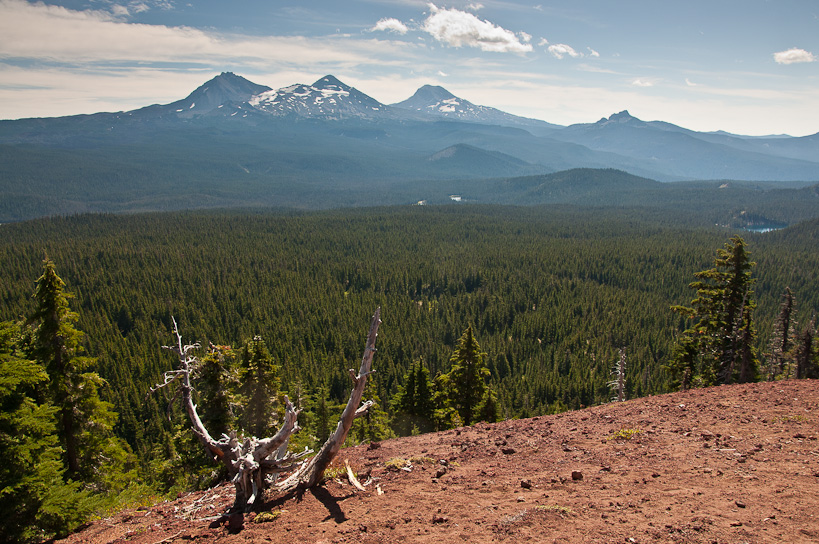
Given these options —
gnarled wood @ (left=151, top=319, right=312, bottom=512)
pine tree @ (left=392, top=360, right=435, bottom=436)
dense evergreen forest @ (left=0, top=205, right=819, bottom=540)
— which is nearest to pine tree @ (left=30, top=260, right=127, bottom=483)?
dense evergreen forest @ (left=0, top=205, right=819, bottom=540)

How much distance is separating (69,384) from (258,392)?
8.71 meters

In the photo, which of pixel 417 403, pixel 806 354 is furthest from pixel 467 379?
pixel 806 354

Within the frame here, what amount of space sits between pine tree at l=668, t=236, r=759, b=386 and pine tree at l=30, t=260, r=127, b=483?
97.4 feet

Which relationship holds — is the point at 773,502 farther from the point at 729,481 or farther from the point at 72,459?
the point at 72,459

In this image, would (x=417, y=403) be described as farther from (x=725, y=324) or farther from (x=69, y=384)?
(x=69, y=384)

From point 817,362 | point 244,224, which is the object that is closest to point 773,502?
point 817,362

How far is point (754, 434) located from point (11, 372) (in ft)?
63.4

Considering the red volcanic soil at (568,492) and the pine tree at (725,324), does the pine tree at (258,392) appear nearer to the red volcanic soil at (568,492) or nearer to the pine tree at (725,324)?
the red volcanic soil at (568,492)

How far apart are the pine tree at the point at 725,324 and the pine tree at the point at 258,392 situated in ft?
79.7

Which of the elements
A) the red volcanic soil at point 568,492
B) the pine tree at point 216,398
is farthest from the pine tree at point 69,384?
the red volcanic soil at point 568,492

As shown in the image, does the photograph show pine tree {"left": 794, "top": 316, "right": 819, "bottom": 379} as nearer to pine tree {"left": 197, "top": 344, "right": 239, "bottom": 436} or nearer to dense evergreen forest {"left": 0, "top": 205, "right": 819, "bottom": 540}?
dense evergreen forest {"left": 0, "top": 205, "right": 819, "bottom": 540}

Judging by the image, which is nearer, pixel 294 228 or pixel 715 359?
pixel 715 359

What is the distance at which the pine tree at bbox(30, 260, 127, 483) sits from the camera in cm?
1566

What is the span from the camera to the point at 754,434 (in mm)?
12094
